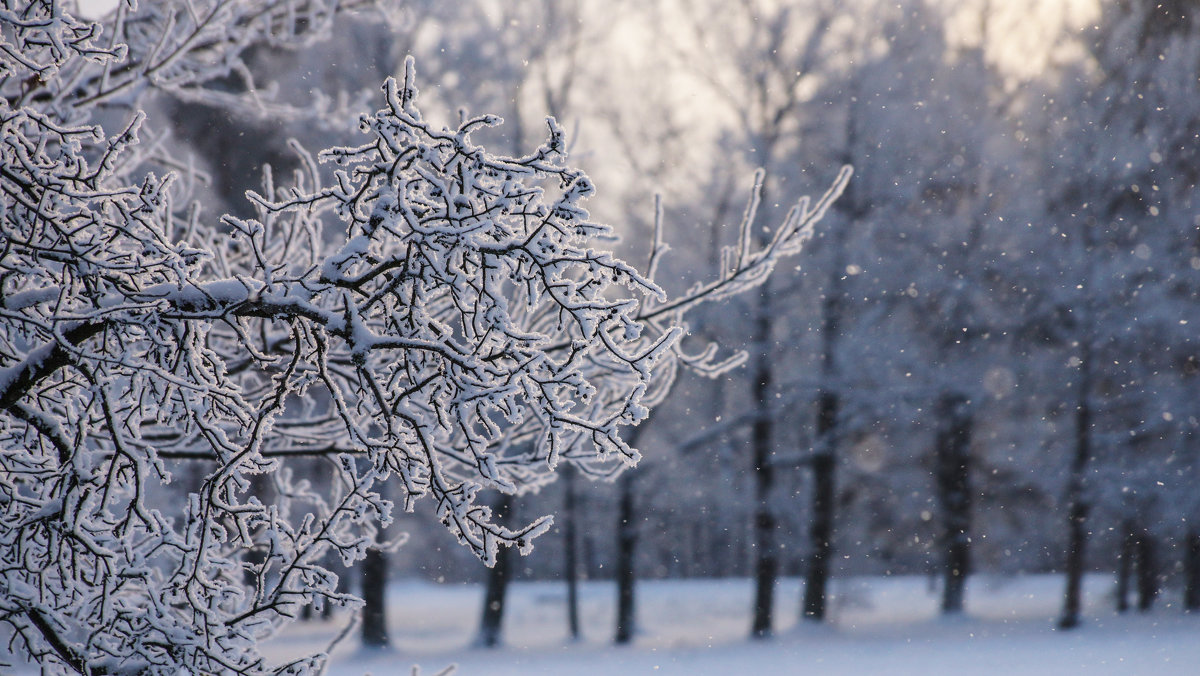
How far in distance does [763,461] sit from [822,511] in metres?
1.49

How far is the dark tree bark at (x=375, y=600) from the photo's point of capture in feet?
47.1

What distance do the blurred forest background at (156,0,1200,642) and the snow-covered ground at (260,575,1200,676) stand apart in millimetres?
1375

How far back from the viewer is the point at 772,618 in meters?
15.2

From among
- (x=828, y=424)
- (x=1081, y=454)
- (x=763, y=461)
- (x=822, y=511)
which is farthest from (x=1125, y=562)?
(x=763, y=461)

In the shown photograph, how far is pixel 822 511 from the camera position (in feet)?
47.9

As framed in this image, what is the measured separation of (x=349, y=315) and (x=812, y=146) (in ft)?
42.9

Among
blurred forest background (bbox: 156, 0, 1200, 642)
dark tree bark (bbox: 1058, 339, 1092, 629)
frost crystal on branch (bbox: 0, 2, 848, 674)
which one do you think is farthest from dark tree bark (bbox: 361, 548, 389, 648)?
dark tree bark (bbox: 1058, 339, 1092, 629)

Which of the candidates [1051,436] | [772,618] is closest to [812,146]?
[1051,436]

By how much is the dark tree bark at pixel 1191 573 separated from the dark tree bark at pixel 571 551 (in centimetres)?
1111

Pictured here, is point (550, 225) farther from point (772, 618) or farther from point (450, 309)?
point (772, 618)

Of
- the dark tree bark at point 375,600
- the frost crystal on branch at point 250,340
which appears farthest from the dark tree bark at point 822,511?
the frost crystal on branch at point 250,340

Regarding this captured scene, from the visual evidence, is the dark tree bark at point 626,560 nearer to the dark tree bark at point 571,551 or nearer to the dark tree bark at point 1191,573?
the dark tree bark at point 571,551

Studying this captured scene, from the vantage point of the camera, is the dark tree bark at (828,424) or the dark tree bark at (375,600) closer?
the dark tree bark at (828,424)

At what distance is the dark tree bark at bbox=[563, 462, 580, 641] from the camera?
1495 centimetres
